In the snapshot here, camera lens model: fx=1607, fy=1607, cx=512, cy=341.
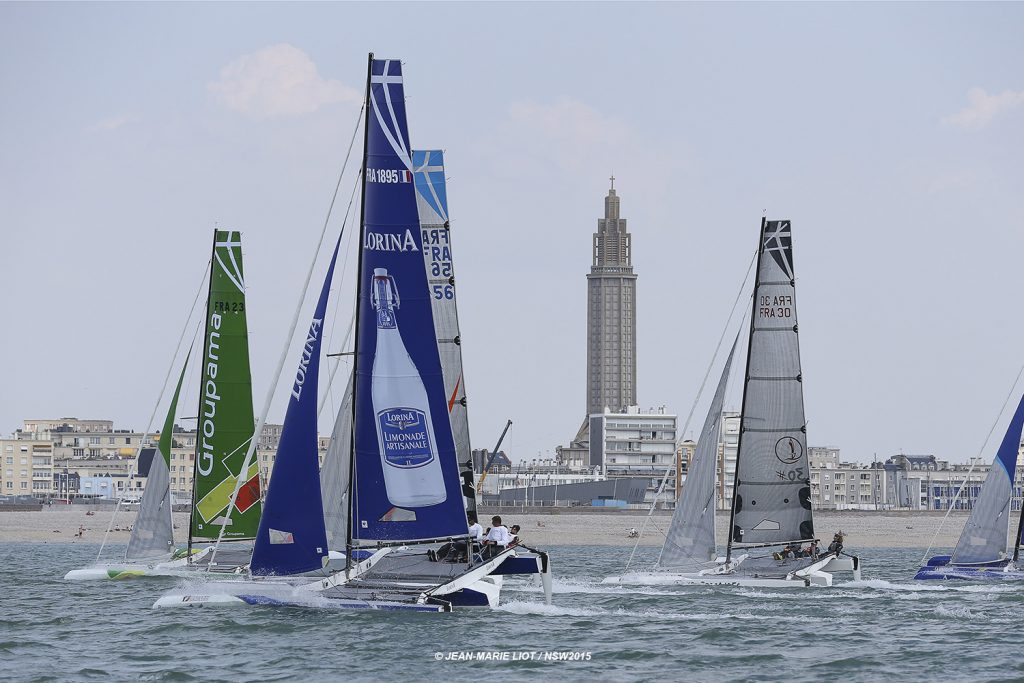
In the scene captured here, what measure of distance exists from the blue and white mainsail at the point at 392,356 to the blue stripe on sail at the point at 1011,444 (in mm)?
21437

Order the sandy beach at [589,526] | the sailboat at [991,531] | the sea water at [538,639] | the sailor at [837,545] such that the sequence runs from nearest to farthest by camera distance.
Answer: the sea water at [538,639], the sailor at [837,545], the sailboat at [991,531], the sandy beach at [589,526]

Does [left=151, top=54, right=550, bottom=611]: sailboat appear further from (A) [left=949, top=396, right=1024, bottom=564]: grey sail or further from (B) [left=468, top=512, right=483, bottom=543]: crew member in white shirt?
(A) [left=949, top=396, right=1024, bottom=564]: grey sail

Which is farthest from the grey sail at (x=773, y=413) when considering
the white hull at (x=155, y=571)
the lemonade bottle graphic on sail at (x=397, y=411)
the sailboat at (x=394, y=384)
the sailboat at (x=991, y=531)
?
the lemonade bottle graphic on sail at (x=397, y=411)

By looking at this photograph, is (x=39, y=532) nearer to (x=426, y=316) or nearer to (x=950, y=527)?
(x=950, y=527)

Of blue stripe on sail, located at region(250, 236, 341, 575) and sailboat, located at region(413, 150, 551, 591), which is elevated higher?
sailboat, located at region(413, 150, 551, 591)

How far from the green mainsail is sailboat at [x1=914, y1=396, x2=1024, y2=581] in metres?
20.3

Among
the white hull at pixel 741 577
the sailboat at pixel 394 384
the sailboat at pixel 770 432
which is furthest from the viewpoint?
the sailboat at pixel 770 432

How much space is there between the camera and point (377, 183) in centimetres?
3291

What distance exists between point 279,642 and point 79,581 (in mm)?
19272

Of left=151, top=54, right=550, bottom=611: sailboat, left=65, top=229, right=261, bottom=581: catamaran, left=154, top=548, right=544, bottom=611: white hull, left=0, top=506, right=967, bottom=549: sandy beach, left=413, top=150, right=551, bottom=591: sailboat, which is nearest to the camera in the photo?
left=154, top=548, right=544, bottom=611: white hull

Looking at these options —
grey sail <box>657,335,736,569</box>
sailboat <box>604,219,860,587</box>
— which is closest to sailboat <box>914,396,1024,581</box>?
sailboat <box>604,219,860,587</box>

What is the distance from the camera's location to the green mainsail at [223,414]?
151 ft

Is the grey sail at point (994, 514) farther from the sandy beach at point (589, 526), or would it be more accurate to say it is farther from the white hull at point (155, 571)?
the sandy beach at point (589, 526)

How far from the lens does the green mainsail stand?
46.2 metres
